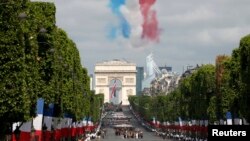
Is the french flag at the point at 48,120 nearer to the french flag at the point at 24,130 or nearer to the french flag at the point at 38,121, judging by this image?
the french flag at the point at 38,121

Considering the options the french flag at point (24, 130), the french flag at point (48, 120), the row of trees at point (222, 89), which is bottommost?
the french flag at point (24, 130)

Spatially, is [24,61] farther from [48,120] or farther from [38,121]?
[48,120]

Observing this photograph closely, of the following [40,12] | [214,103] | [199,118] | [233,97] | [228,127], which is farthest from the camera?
[199,118]

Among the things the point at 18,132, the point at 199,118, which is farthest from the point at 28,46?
the point at 199,118

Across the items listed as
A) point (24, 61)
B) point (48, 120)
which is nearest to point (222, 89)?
point (48, 120)


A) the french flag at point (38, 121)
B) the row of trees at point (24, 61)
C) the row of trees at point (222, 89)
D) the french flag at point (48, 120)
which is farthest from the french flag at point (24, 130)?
the row of trees at point (222, 89)

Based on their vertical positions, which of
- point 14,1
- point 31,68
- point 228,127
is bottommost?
point 228,127

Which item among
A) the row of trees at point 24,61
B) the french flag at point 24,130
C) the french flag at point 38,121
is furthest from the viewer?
the french flag at point 38,121

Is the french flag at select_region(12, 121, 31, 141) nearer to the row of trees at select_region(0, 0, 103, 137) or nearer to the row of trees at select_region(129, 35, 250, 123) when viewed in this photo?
the row of trees at select_region(0, 0, 103, 137)

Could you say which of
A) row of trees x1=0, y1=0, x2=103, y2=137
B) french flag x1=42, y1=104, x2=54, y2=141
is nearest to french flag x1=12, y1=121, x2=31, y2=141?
row of trees x1=0, y1=0, x2=103, y2=137

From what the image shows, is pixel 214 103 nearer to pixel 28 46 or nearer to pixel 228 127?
pixel 28 46

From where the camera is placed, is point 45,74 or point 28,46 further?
point 45,74
